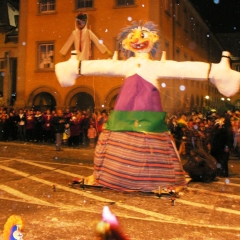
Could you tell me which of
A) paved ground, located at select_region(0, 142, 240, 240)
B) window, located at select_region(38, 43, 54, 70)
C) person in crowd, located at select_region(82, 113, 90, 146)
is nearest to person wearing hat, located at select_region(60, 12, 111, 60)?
paved ground, located at select_region(0, 142, 240, 240)

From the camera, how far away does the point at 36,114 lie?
16328mm

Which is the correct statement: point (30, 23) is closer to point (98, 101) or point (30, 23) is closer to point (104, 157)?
point (98, 101)

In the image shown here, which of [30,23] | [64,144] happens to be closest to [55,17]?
[30,23]

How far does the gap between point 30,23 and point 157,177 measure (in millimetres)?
17775

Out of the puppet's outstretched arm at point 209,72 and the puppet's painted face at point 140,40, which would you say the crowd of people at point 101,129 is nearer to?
the puppet's outstretched arm at point 209,72

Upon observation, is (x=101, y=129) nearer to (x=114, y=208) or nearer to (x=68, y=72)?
(x=68, y=72)

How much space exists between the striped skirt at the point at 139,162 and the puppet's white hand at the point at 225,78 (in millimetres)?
1273

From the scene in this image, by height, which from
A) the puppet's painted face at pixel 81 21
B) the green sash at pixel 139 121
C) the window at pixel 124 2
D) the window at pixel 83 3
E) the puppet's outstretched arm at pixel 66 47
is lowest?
the green sash at pixel 139 121

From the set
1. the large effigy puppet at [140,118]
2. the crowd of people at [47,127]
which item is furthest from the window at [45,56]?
the large effigy puppet at [140,118]

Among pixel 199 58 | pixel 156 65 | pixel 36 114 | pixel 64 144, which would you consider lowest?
pixel 64 144

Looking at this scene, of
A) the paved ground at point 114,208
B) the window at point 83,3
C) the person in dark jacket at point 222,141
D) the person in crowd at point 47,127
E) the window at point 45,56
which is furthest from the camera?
the window at point 45,56

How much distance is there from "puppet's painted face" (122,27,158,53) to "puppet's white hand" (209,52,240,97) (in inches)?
48.1

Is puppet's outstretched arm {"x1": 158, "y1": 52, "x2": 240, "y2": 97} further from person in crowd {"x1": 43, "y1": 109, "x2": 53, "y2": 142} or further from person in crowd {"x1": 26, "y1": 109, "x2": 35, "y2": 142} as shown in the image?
person in crowd {"x1": 26, "y1": 109, "x2": 35, "y2": 142}

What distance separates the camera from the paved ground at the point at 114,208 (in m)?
4.71
